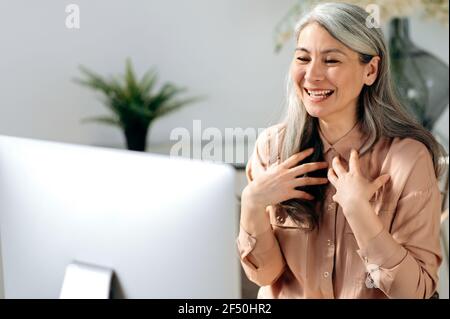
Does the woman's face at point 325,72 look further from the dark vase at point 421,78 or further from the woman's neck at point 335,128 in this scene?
the dark vase at point 421,78

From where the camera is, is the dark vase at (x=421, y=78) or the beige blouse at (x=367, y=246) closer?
the beige blouse at (x=367, y=246)

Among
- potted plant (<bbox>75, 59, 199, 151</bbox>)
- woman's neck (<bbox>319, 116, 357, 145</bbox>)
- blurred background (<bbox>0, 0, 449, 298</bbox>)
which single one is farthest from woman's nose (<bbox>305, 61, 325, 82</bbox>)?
potted plant (<bbox>75, 59, 199, 151</bbox>)

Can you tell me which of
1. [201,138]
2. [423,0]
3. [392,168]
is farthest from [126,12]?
[392,168]

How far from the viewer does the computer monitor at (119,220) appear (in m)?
0.90

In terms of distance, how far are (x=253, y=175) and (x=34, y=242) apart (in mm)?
510

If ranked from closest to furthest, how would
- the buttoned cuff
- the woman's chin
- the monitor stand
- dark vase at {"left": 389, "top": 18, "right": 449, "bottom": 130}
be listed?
the monitor stand, the buttoned cuff, the woman's chin, dark vase at {"left": 389, "top": 18, "right": 449, "bottom": 130}

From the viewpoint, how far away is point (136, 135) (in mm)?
2697

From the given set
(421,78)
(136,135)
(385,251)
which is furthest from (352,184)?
(421,78)

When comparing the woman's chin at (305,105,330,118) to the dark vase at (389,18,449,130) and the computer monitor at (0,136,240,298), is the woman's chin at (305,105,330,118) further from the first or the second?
the dark vase at (389,18,449,130)

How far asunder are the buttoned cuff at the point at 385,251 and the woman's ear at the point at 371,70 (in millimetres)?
289

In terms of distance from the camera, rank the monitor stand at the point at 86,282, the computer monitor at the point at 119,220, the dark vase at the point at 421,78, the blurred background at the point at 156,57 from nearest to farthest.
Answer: the computer monitor at the point at 119,220 → the monitor stand at the point at 86,282 → the blurred background at the point at 156,57 → the dark vase at the point at 421,78

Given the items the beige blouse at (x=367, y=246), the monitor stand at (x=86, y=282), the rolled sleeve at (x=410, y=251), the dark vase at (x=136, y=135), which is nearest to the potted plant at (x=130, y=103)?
the dark vase at (x=136, y=135)

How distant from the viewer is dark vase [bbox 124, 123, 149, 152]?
2691 mm

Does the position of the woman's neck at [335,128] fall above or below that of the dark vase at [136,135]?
below
